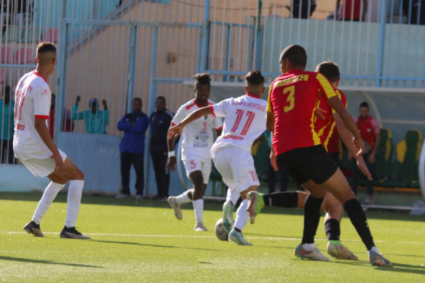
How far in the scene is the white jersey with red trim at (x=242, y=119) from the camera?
9.39 m

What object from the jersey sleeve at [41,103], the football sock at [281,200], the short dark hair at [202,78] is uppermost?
the short dark hair at [202,78]

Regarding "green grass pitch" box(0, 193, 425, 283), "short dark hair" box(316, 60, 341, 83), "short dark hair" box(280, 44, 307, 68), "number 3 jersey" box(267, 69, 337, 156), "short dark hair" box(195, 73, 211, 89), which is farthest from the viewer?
"short dark hair" box(195, 73, 211, 89)

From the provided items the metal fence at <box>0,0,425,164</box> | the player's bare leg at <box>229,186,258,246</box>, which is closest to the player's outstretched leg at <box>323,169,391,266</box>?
the player's bare leg at <box>229,186,258,246</box>

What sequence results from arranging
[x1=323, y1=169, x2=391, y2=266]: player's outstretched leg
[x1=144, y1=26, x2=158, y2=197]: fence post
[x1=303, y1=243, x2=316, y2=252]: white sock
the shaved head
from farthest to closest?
[x1=144, y1=26, x2=158, y2=197]: fence post, the shaved head, [x1=303, y1=243, x2=316, y2=252]: white sock, [x1=323, y1=169, x2=391, y2=266]: player's outstretched leg

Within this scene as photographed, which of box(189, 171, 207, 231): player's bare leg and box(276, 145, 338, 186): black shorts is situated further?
box(189, 171, 207, 231): player's bare leg

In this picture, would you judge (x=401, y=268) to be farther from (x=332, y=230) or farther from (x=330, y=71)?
(x=330, y=71)

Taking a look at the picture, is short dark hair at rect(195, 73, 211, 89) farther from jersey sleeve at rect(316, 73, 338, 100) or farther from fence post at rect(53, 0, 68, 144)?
fence post at rect(53, 0, 68, 144)

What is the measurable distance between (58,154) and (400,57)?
925 centimetres

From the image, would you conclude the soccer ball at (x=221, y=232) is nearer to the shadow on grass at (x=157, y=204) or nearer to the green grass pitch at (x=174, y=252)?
the green grass pitch at (x=174, y=252)

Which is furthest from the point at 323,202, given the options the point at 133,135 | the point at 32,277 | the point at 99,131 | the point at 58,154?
the point at 99,131

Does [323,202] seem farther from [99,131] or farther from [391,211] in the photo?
[99,131]

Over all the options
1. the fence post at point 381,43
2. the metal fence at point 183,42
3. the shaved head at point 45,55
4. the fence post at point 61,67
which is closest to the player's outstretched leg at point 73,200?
the shaved head at point 45,55

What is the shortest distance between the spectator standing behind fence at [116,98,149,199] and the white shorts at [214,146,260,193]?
7.64m

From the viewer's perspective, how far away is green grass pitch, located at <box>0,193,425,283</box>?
6.16 meters
